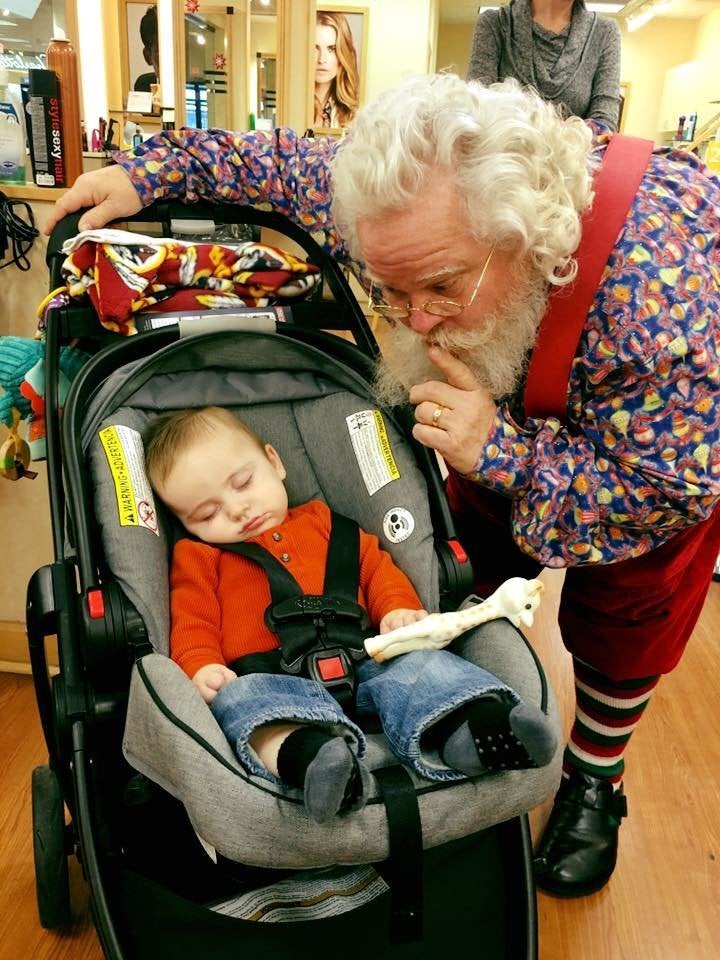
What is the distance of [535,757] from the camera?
83 cm

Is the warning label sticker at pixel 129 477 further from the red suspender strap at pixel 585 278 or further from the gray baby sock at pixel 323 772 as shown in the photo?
the red suspender strap at pixel 585 278

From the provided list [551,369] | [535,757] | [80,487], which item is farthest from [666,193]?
[80,487]

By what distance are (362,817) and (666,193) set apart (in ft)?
3.11

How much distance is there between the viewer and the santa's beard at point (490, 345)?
3.77ft

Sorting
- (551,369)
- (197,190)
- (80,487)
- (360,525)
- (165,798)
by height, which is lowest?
(165,798)

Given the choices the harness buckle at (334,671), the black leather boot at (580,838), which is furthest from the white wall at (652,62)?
the harness buckle at (334,671)

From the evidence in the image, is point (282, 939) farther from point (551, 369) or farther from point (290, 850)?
point (551, 369)

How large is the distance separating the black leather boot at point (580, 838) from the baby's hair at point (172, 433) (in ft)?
3.24

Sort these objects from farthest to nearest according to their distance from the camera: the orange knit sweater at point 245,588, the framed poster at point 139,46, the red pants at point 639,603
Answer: the framed poster at point 139,46 < the red pants at point 639,603 < the orange knit sweater at point 245,588

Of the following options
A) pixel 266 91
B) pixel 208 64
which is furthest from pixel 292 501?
pixel 266 91

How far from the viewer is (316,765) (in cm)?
77

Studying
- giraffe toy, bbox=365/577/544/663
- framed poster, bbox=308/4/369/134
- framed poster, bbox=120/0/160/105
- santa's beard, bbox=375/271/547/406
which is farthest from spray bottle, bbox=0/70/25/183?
framed poster, bbox=308/4/369/134

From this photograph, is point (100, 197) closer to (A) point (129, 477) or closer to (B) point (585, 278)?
(A) point (129, 477)

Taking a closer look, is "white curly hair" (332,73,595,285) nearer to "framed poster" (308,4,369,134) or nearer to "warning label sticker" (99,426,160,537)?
"warning label sticker" (99,426,160,537)
